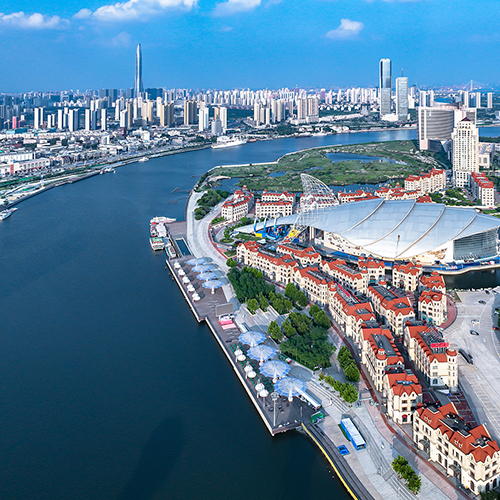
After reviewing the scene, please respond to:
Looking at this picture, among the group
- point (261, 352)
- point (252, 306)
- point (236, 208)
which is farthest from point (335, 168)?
point (261, 352)

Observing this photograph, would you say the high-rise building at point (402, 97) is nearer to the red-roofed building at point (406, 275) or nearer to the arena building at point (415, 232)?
the arena building at point (415, 232)

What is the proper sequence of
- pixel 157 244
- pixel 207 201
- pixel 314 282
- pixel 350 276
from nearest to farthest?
pixel 314 282
pixel 350 276
pixel 157 244
pixel 207 201

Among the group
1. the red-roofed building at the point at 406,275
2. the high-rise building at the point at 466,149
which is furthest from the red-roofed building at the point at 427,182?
the red-roofed building at the point at 406,275

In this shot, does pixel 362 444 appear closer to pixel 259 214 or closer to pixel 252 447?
pixel 252 447

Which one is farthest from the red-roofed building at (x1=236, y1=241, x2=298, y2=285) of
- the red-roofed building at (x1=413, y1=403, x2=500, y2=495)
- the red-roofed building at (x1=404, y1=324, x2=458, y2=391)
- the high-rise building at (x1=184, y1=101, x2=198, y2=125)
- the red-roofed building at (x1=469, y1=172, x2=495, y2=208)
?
the high-rise building at (x1=184, y1=101, x2=198, y2=125)

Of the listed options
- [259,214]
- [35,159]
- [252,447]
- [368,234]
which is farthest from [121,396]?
[35,159]

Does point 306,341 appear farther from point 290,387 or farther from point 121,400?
point 121,400

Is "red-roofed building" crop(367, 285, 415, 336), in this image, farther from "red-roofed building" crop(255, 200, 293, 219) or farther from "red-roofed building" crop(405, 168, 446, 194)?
"red-roofed building" crop(405, 168, 446, 194)
